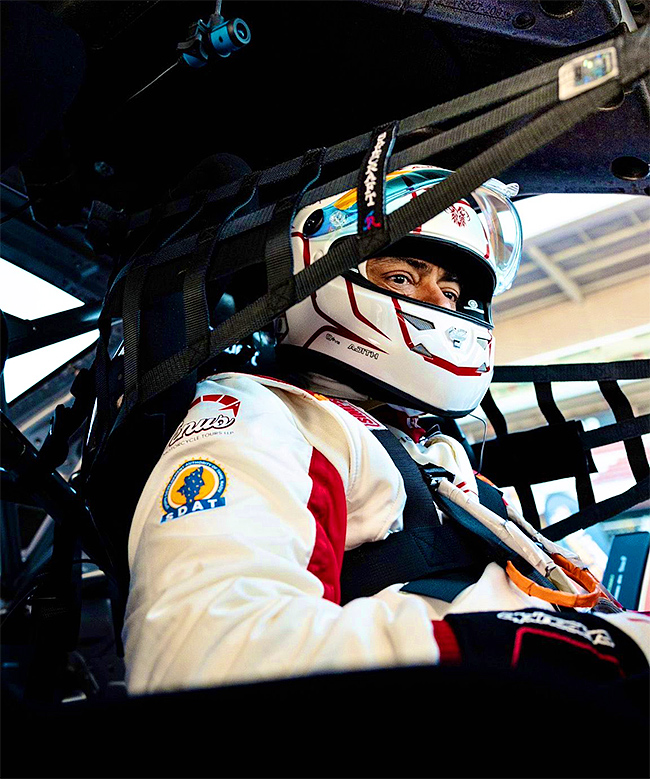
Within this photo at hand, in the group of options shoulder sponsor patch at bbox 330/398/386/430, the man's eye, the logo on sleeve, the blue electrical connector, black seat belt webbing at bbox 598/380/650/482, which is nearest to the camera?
the logo on sleeve

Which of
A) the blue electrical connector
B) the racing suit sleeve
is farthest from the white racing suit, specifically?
Result: the blue electrical connector

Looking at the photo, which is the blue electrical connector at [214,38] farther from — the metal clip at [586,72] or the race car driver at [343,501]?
the metal clip at [586,72]

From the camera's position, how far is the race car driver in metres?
0.75

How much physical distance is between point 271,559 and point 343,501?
0.27 m

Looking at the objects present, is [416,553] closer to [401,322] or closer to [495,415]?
[401,322]

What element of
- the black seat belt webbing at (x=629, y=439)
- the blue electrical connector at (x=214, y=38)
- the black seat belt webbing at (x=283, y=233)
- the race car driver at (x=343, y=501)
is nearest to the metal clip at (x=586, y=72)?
the black seat belt webbing at (x=283, y=233)

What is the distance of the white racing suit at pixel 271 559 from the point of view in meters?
0.74

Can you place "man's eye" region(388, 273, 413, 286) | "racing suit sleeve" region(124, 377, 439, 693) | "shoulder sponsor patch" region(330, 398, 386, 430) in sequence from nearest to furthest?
"racing suit sleeve" region(124, 377, 439, 693)
"shoulder sponsor patch" region(330, 398, 386, 430)
"man's eye" region(388, 273, 413, 286)

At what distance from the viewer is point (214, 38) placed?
4.30 ft

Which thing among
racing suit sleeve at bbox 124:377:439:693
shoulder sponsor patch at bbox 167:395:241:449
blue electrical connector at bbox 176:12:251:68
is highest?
blue electrical connector at bbox 176:12:251:68

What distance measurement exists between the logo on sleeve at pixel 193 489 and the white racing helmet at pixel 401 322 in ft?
1.74

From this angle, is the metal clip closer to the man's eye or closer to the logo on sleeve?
the logo on sleeve

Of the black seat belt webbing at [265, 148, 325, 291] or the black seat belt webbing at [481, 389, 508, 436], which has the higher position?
the black seat belt webbing at [265, 148, 325, 291]

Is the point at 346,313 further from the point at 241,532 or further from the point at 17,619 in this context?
the point at 17,619
